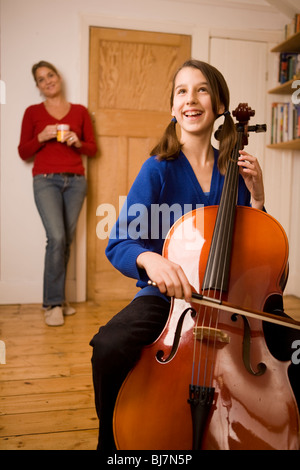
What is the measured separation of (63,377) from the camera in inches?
69.7

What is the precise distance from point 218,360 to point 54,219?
6.77 ft

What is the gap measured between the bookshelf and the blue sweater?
193cm

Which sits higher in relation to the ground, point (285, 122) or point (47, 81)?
point (47, 81)

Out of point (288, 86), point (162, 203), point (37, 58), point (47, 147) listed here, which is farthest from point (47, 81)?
point (162, 203)

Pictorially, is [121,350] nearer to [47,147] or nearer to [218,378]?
[218,378]

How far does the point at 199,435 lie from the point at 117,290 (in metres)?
2.40

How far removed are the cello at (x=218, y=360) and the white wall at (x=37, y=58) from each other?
2.14 metres

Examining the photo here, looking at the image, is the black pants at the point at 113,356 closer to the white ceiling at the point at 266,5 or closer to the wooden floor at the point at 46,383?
the wooden floor at the point at 46,383

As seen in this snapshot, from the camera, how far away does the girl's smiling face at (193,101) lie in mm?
1175

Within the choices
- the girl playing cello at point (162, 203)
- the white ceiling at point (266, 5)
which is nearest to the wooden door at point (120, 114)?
the white ceiling at point (266, 5)

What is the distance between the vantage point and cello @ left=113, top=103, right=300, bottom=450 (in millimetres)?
707

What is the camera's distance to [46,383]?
172 cm

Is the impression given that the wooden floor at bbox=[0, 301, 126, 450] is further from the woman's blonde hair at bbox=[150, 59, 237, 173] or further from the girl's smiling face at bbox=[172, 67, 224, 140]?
the girl's smiling face at bbox=[172, 67, 224, 140]

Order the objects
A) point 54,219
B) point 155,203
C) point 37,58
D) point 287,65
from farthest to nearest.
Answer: point 287,65 → point 37,58 → point 54,219 → point 155,203
